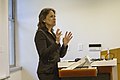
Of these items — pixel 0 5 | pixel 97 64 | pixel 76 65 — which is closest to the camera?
pixel 76 65

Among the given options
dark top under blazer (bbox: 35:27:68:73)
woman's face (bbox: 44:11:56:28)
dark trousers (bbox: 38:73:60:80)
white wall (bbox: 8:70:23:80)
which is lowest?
white wall (bbox: 8:70:23:80)

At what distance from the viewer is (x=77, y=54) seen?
4250 millimetres

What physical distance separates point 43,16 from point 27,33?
231cm

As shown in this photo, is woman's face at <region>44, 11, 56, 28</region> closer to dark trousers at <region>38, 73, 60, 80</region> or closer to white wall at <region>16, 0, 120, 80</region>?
dark trousers at <region>38, 73, 60, 80</region>

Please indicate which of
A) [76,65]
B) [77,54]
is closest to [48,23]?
[76,65]

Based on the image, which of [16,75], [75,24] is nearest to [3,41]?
[16,75]

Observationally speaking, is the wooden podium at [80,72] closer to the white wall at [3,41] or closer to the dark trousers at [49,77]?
the dark trousers at [49,77]

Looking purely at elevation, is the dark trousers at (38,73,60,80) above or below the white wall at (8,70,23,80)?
above

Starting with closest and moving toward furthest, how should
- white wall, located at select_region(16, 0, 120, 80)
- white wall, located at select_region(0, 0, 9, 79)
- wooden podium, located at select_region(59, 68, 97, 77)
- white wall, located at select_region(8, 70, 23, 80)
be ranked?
wooden podium, located at select_region(59, 68, 97, 77) → white wall, located at select_region(0, 0, 9, 79) → white wall, located at select_region(8, 70, 23, 80) → white wall, located at select_region(16, 0, 120, 80)

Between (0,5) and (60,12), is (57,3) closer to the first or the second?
(60,12)

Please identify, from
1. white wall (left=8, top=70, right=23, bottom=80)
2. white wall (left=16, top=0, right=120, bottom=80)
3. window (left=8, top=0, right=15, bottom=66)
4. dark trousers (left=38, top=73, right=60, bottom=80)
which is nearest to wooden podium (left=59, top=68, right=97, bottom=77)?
dark trousers (left=38, top=73, right=60, bottom=80)

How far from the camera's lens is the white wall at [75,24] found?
13.7ft

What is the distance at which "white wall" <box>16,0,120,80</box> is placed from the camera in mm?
4180

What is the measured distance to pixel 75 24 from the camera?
428 centimetres
